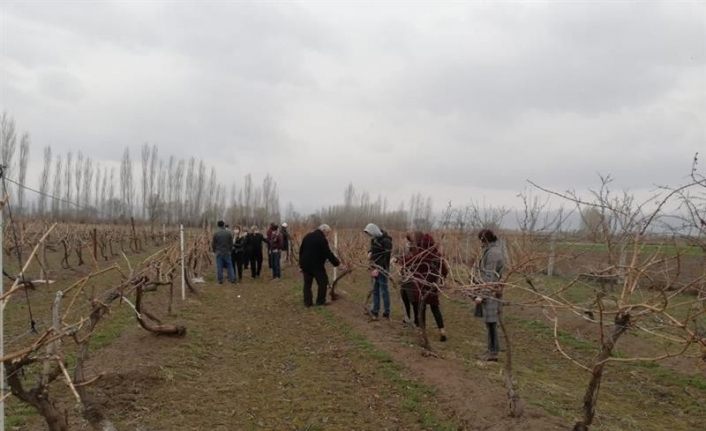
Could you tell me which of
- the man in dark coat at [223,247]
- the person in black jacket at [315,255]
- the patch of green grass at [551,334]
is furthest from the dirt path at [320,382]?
the man in dark coat at [223,247]

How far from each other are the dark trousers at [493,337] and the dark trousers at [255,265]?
9.67m

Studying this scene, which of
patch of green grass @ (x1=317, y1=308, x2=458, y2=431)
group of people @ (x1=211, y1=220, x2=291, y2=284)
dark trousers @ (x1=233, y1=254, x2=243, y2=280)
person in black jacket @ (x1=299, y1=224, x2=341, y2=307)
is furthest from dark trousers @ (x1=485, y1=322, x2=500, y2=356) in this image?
dark trousers @ (x1=233, y1=254, x2=243, y2=280)

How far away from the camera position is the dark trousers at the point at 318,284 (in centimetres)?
1019

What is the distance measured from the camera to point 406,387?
552 cm

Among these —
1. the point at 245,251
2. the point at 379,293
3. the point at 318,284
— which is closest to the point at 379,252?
the point at 379,293

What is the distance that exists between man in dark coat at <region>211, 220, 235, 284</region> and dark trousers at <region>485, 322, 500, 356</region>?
8.40m

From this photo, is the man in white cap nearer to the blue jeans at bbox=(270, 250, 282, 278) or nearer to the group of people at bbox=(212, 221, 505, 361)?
the group of people at bbox=(212, 221, 505, 361)

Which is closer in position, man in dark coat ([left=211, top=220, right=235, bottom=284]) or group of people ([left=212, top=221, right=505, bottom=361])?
group of people ([left=212, top=221, right=505, bottom=361])

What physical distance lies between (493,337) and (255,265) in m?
10.1

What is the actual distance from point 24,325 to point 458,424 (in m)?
6.82

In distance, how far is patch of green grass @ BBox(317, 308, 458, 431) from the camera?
184 inches

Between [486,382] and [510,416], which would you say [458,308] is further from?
[510,416]

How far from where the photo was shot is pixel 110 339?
691 cm

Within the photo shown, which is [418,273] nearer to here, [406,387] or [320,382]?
[406,387]
